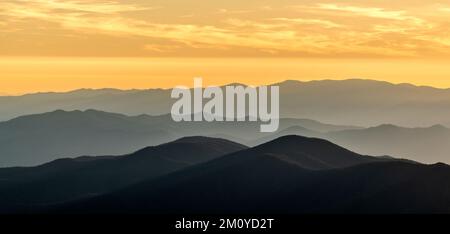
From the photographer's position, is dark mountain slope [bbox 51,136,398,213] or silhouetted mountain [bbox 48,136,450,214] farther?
dark mountain slope [bbox 51,136,398,213]

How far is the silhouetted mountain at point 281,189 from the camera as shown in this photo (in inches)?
5320

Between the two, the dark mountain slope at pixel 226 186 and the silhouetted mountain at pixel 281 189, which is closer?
the silhouetted mountain at pixel 281 189

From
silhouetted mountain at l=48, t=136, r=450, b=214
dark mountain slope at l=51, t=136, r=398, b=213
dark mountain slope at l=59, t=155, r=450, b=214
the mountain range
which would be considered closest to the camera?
dark mountain slope at l=59, t=155, r=450, b=214

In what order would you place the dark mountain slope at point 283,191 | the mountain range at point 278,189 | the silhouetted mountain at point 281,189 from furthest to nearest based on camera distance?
the mountain range at point 278,189 < the silhouetted mountain at point 281,189 < the dark mountain slope at point 283,191

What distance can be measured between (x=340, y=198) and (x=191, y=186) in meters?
42.4

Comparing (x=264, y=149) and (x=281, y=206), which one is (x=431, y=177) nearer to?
(x=281, y=206)

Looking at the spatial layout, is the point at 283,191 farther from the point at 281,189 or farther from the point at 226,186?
the point at 226,186

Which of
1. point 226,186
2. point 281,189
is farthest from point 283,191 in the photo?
point 226,186

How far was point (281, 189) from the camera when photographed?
161m

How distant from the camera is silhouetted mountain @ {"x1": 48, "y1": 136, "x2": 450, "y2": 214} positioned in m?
135

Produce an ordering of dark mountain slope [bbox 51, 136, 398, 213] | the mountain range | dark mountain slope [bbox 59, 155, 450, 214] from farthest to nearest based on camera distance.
Answer: dark mountain slope [bbox 51, 136, 398, 213], the mountain range, dark mountain slope [bbox 59, 155, 450, 214]

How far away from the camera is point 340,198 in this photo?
145 meters

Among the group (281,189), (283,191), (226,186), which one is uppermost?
(226,186)
